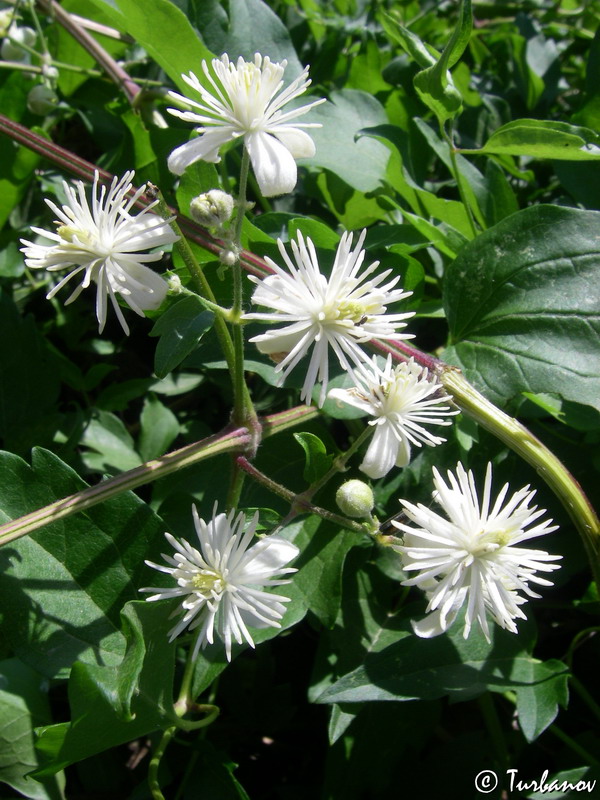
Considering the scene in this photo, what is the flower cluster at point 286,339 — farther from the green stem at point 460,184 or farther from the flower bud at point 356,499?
the green stem at point 460,184

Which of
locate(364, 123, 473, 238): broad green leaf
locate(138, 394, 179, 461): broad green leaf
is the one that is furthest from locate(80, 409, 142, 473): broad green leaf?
locate(364, 123, 473, 238): broad green leaf

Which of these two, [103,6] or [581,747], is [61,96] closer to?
[103,6]

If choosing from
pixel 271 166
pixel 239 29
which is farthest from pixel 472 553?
pixel 239 29

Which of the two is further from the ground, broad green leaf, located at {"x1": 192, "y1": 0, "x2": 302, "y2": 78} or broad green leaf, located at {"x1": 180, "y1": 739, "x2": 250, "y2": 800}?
broad green leaf, located at {"x1": 192, "y1": 0, "x2": 302, "y2": 78}

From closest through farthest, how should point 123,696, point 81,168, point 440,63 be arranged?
1. point 123,696
2. point 440,63
3. point 81,168

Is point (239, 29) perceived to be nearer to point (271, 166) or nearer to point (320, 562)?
point (271, 166)

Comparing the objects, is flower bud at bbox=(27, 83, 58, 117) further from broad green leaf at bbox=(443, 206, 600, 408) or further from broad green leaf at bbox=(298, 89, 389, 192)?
broad green leaf at bbox=(443, 206, 600, 408)
